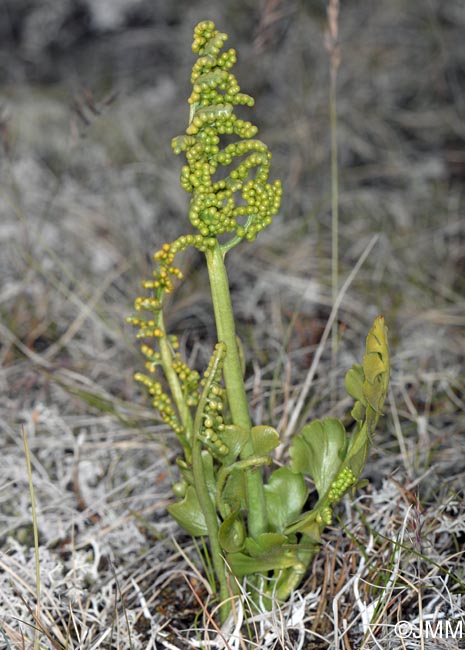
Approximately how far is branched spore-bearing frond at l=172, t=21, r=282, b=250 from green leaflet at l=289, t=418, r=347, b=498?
0.46m

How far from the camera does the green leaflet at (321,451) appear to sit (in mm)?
1598

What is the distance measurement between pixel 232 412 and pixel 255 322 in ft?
4.22

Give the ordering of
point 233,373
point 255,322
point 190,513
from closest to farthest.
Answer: point 233,373
point 190,513
point 255,322

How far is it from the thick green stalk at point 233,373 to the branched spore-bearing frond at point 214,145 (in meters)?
0.05

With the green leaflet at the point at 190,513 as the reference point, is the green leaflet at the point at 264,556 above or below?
below

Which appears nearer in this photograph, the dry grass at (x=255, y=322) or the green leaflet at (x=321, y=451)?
the green leaflet at (x=321, y=451)

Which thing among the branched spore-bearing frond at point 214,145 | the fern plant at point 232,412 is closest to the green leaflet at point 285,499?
the fern plant at point 232,412

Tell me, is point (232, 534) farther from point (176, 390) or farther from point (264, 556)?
point (176, 390)

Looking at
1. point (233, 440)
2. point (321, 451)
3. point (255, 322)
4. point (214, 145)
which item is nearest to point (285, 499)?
point (321, 451)

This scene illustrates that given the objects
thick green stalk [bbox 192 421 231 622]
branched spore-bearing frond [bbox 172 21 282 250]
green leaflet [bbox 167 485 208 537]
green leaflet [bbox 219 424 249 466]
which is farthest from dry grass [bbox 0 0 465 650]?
branched spore-bearing frond [bbox 172 21 282 250]

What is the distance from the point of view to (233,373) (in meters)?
1.48

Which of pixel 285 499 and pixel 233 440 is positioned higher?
pixel 233 440

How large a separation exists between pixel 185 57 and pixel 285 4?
0.73m

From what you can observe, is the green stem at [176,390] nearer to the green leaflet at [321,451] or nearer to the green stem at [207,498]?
the green stem at [207,498]
